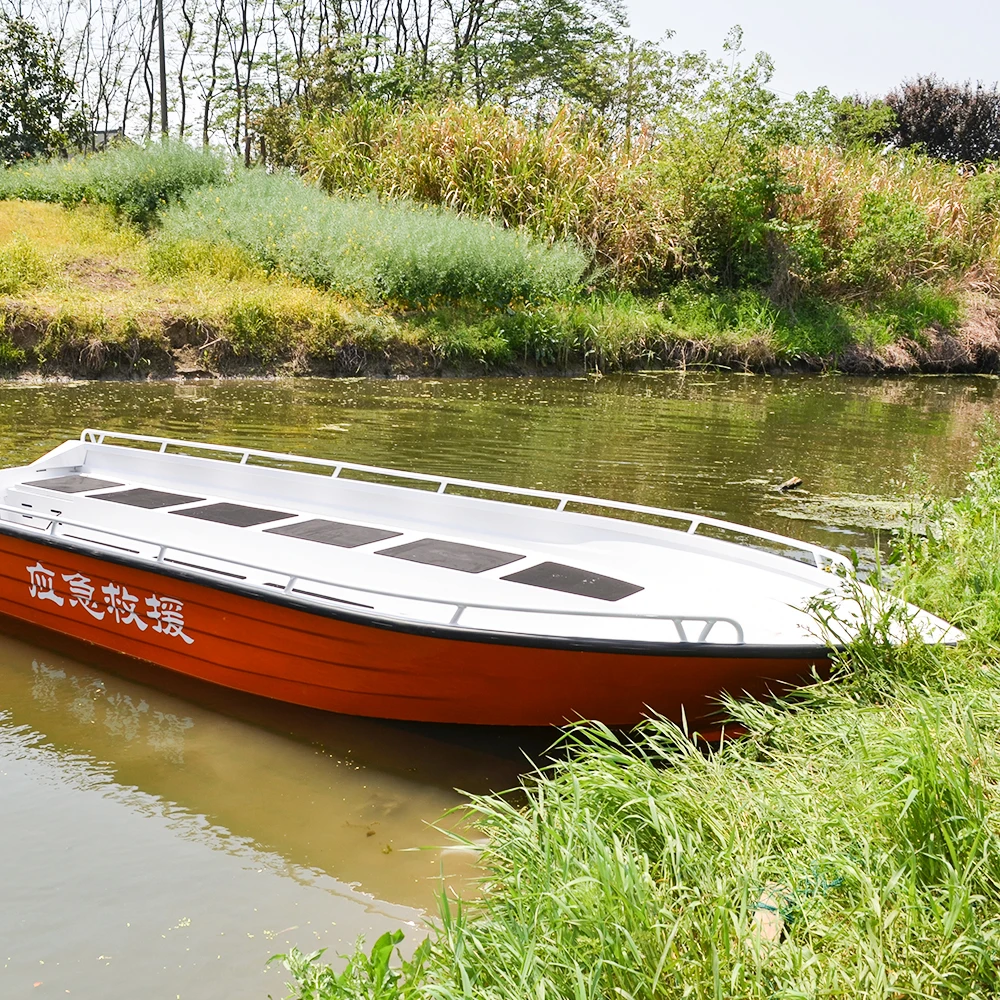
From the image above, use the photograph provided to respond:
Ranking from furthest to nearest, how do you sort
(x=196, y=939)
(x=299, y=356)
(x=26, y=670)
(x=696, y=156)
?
(x=696, y=156) → (x=299, y=356) → (x=26, y=670) → (x=196, y=939)

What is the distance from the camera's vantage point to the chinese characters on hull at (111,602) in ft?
15.7

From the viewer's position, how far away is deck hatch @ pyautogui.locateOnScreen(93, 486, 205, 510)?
19.5 feet

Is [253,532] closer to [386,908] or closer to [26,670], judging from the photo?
[26,670]

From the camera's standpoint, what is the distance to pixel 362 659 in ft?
14.0

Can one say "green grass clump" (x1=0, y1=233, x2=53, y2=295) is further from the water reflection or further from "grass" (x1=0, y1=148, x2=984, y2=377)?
the water reflection

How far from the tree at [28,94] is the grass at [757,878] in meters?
24.4

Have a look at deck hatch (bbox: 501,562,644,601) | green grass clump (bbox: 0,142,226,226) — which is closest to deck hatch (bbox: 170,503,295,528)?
deck hatch (bbox: 501,562,644,601)

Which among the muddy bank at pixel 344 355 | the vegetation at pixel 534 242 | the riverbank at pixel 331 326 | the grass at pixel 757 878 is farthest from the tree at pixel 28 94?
the grass at pixel 757 878

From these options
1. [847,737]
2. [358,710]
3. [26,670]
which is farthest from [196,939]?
[26,670]

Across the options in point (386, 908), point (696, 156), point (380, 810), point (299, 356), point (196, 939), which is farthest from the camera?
point (696, 156)

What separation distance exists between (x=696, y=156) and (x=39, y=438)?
45.7 ft

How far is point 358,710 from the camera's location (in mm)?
4449

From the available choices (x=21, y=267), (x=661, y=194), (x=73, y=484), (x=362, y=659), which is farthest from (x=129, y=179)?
(x=362, y=659)

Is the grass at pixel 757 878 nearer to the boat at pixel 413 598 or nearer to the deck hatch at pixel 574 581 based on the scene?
the boat at pixel 413 598
